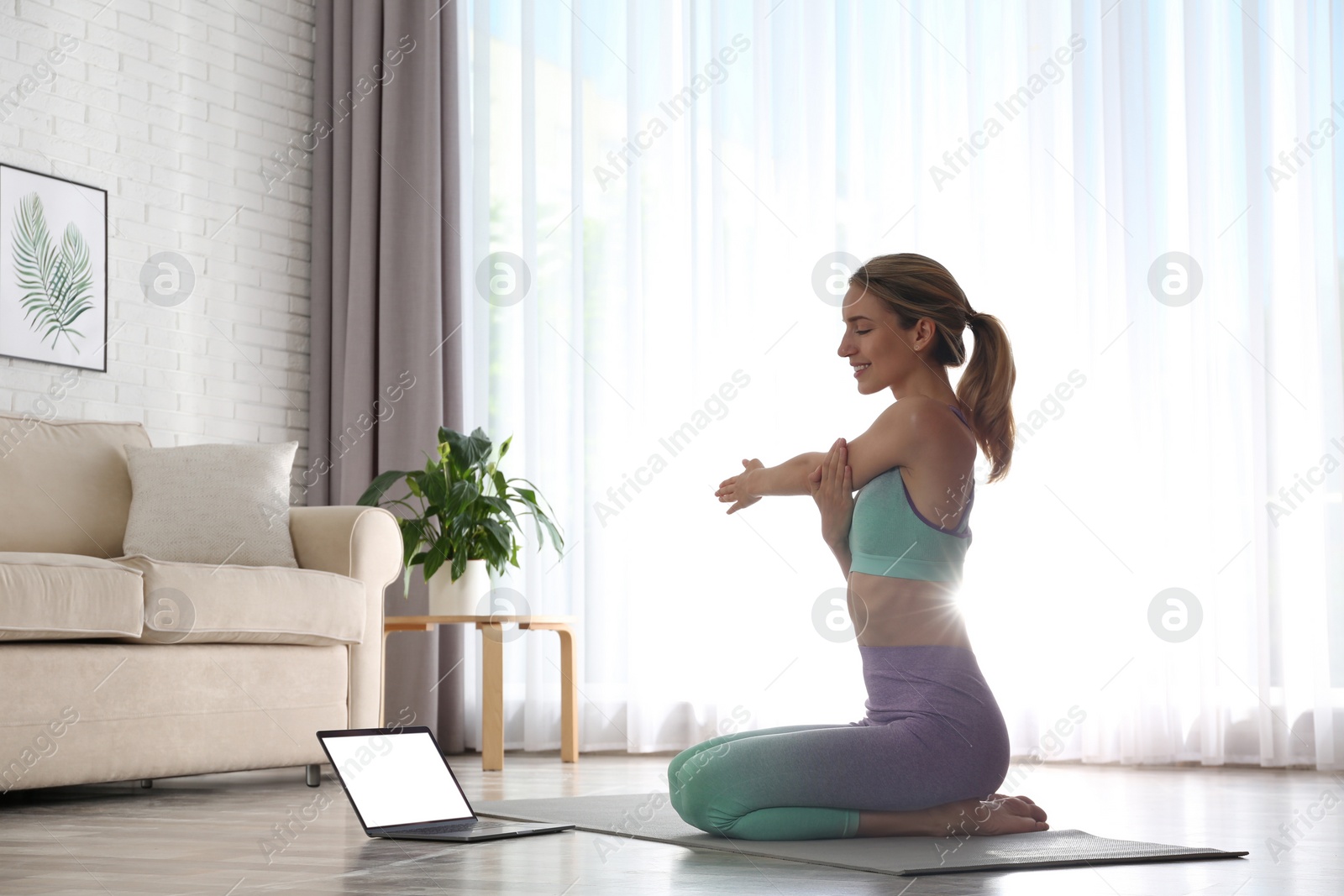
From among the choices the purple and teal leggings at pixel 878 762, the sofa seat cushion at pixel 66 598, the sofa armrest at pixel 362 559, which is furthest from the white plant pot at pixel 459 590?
the purple and teal leggings at pixel 878 762

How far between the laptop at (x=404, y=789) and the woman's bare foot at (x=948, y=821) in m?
0.53

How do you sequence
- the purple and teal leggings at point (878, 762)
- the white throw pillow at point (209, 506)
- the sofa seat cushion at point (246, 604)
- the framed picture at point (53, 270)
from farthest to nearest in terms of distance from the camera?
1. the framed picture at point (53, 270)
2. the white throw pillow at point (209, 506)
3. the sofa seat cushion at point (246, 604)
4. the purple and teal leggings at point (878, 762)

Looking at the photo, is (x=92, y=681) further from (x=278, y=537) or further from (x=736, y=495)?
(x=736, y=495)

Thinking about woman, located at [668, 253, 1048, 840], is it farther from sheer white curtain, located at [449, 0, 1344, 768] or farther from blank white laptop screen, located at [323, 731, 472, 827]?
sheer white curtain, located at [449, 0, 1344, 768]

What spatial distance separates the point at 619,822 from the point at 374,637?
1.25m

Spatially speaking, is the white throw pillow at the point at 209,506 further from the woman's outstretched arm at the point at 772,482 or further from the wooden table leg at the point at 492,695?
the woman's outstretched arm at the point at 772,482

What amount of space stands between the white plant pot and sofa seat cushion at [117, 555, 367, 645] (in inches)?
22.8

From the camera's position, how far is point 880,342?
2.05 m

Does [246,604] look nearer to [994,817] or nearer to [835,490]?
[835,490]

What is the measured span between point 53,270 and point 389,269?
3.48 feet

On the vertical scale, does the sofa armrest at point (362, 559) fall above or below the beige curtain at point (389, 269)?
below

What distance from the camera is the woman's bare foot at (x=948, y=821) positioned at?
193 centimetres

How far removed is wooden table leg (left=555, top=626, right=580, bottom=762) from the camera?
12.6 feet

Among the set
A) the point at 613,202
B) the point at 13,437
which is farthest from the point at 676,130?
the point at 13,437
